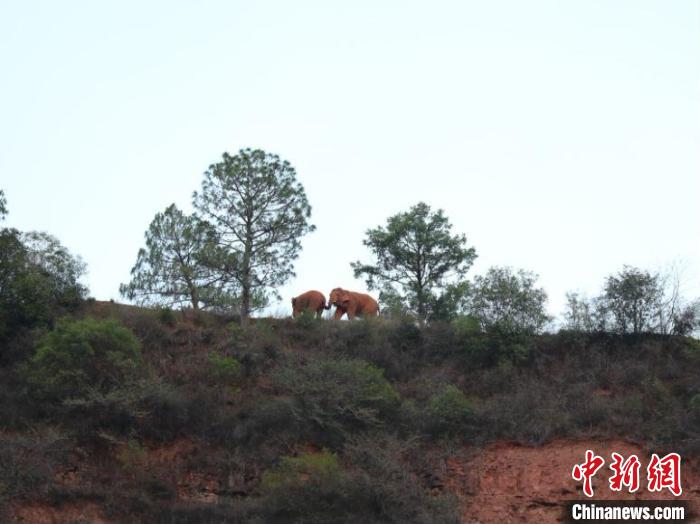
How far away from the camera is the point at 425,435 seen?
27.6m

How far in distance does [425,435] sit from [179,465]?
716 centimetres

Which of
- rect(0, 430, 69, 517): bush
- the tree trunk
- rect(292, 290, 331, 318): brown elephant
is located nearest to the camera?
rect(0, 430, 69, 517): bush

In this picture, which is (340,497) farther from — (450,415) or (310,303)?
(310,303)

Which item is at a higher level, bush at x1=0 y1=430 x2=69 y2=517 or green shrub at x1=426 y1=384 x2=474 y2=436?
green shrub at x1=426 y1=384 x2=474 y2=436

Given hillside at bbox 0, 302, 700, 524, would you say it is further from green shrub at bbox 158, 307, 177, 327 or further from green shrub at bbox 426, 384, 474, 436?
green shrub at bbox 158, 307, 177, 327

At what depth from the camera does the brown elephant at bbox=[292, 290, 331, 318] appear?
121 ft

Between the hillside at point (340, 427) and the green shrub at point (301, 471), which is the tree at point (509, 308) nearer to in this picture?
the hillside at point (340, 427)

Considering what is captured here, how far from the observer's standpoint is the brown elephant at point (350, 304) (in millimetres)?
37156

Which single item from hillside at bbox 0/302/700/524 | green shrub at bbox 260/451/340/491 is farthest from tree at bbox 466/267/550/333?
green shrub at bbox 260/451/340/491

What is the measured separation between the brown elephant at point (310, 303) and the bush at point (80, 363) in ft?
31.2

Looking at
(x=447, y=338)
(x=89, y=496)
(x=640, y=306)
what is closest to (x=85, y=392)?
(x=89, y=496)

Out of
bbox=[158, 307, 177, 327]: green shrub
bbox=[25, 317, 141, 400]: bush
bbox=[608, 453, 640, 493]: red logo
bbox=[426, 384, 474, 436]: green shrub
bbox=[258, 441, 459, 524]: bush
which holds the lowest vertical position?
bbox=[258, 441, 459, 524]: bush

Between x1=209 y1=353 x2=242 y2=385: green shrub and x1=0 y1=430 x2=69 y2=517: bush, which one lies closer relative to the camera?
x1=0 y1=430 x2=69 y2=517: bush

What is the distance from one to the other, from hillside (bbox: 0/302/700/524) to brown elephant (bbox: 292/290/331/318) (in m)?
4.20
